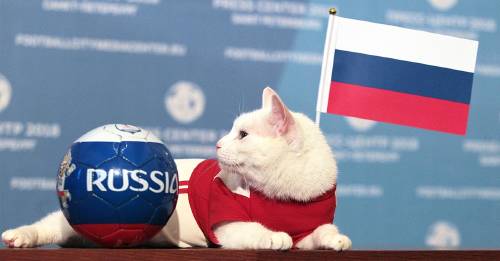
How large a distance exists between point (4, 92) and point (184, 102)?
2.14 ft

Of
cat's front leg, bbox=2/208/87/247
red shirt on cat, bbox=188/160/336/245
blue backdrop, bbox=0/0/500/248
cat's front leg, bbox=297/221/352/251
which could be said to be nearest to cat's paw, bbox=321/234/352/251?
cat's front leg, bbox=297/221/352/251

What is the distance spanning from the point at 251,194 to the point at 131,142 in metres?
0.35

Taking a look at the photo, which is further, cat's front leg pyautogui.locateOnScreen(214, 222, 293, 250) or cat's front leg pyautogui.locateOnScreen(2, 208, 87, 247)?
cat's front leg pyautogui.locateOnScreen(2, 208, 87, 247)

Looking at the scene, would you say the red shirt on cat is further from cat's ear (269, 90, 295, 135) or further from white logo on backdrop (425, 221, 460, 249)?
white logo on backdrop (425, 221, 460, 249)

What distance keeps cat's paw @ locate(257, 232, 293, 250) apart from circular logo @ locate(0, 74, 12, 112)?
169 cm

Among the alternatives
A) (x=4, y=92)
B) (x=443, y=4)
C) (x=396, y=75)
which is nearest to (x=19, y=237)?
(x=396, y=75)

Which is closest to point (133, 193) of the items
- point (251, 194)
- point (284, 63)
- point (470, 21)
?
point (251, 194)

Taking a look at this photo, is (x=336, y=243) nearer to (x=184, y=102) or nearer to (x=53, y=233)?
(x=53, y=233)

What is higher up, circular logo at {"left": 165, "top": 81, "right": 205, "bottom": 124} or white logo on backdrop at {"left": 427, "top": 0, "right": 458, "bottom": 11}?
white logo on backdrop at {"left": 427, "top": 0, "right": 458, "bottom": 11}

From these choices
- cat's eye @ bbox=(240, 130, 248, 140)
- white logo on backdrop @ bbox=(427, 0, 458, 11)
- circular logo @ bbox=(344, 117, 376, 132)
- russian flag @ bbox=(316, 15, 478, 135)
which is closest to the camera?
cat's eye @ bbox=(240, 130, 248, 140)

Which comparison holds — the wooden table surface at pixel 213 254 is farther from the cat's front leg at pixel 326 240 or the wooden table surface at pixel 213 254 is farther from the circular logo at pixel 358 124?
the circular logo at pixel 358 124

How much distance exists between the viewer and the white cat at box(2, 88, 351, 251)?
1.77 m

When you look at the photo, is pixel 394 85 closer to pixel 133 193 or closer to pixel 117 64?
pixel 133 193

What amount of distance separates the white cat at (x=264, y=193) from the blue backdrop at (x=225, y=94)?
126cm
